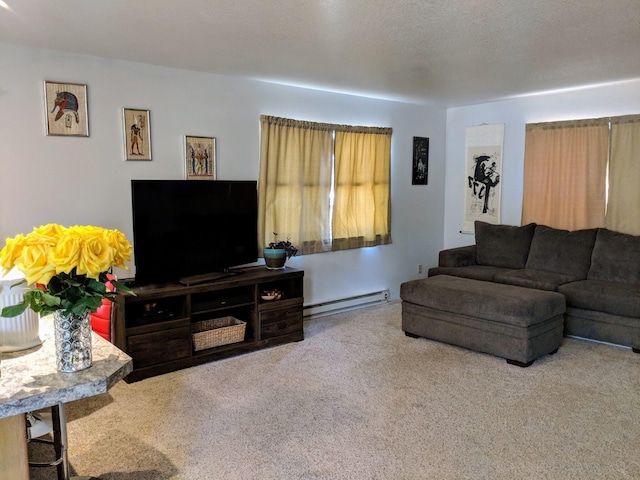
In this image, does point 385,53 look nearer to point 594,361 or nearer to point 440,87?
point 440,87

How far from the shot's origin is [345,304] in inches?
217

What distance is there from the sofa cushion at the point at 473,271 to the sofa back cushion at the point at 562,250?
0.34 metres

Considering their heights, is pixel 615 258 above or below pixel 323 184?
below

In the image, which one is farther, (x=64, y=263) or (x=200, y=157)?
(x=200, y=157)

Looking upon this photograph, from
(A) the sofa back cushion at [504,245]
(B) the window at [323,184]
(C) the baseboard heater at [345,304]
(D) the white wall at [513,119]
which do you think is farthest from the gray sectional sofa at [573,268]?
(B) the window at [323,184]

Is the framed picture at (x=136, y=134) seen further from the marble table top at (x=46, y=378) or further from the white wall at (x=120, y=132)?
the marble table top at (x=46, y=378)

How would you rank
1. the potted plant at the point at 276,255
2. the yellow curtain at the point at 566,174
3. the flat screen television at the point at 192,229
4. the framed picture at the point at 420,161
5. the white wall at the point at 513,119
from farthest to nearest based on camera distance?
the framed picture at the point at 420,161
the yellow curtain at the point at 566,174
the white wall at the point at 513,119
the potted plant at the point at 276,255
the flat screen television at the point at 192,229

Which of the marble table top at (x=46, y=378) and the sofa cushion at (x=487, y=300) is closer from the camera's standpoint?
the marble table top at (x=46, y=378)

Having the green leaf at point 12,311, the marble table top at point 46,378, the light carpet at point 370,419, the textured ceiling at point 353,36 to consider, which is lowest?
the light carpet at point 370,419

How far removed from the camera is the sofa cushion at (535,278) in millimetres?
4688

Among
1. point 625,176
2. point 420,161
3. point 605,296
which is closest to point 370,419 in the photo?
point 605,296

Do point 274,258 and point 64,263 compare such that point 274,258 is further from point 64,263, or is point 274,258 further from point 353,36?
point 64,263

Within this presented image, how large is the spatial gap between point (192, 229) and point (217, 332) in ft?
2.72

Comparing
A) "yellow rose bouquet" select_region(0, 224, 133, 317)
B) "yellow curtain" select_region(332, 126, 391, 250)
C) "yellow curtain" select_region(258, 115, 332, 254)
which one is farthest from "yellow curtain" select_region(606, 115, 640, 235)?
"yellow rose bouquet" select_region(0, 224, 133, 317)
